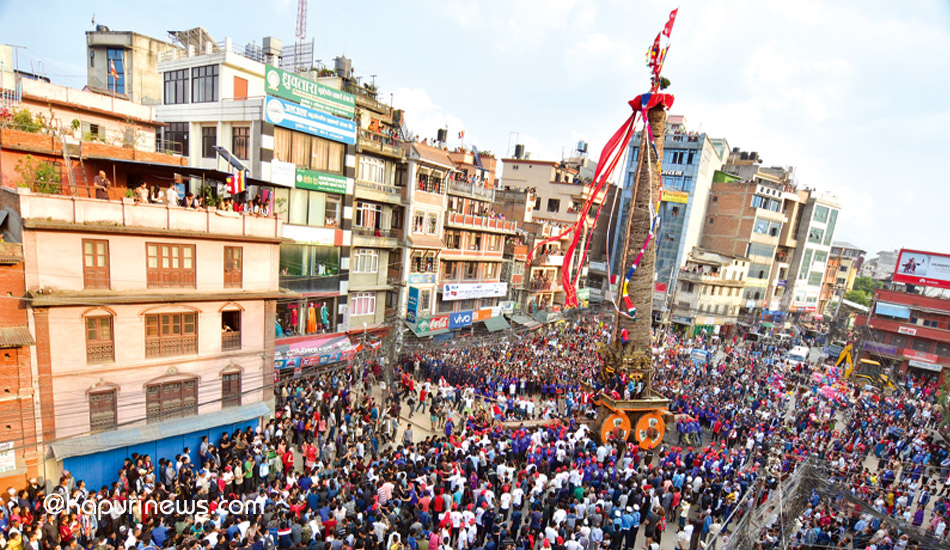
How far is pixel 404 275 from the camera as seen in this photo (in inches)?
1097

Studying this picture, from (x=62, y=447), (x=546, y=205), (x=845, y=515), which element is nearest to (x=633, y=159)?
(x=546, y=205)

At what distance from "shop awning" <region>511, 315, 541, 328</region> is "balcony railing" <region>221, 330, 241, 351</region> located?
23965 mm

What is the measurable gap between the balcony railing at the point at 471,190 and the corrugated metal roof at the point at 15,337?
22.1 metres

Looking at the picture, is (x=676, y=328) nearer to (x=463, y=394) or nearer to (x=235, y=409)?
(x=463, y=394)

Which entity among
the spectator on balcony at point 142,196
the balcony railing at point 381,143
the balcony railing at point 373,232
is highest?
the balcony railing at point 381,143

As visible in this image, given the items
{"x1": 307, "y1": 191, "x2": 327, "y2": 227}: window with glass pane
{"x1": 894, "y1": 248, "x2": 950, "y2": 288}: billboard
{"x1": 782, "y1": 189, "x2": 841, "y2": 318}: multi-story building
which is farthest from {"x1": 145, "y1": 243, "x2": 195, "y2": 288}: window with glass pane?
{"x1": 782, "y1": 189, "x2": 841, "y2": 318}: multi-story building

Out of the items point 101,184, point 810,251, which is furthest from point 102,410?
point 810,251

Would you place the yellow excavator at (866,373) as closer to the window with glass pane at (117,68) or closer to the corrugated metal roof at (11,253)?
the corrugated metal roof at (11,253)

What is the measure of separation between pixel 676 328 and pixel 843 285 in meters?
54.9

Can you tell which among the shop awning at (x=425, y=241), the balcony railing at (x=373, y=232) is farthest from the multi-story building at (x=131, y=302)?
the shop awning at (x=425, y=241)

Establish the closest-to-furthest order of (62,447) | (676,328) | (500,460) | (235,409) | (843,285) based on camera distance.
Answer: (62,447)
(500,460)
(235,409)
(676,328)
(843,285)

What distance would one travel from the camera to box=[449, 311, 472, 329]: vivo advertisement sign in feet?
102

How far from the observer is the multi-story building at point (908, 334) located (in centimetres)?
3831

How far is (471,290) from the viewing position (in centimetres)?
3272
